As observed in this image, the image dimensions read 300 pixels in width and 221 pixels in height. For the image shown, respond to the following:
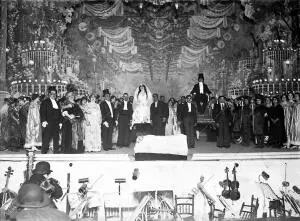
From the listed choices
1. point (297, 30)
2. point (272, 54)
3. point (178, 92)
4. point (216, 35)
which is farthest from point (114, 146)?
point (297, 30)

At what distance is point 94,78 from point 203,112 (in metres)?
2.42

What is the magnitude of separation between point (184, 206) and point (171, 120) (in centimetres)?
179

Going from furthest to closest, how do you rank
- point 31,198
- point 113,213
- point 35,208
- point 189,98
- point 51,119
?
1. point 189,98
2. point 51,119
3. point 113,213
4. point 31,198
5. point 35,208

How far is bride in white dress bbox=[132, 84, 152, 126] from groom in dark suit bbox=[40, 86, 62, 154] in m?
1.58

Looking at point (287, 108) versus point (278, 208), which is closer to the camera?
point (278, 208)

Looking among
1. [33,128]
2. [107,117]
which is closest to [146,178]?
[107,117]

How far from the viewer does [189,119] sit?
369 inches

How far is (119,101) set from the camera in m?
9.51

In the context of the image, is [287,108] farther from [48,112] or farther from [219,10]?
[48,112]

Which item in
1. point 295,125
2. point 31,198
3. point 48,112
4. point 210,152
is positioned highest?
point 48,112

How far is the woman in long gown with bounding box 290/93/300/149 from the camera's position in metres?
9.40

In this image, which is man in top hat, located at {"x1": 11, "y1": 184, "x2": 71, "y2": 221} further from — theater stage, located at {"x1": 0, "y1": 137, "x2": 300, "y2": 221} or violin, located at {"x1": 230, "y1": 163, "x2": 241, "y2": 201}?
violin, located at {"x1": 230, "y1": 163, "x2": 241, "y2": 201}

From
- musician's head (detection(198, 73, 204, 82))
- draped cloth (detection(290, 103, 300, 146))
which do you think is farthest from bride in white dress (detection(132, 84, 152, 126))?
draped cloth (detection(290, 103, 300, 146))

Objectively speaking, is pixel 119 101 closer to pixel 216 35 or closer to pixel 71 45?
pixel 71 45
